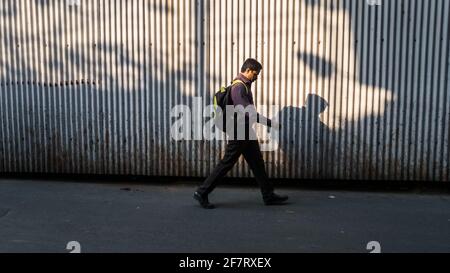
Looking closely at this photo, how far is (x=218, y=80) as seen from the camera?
20.4 ft

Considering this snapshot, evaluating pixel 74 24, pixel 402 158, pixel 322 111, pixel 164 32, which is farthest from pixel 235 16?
pixel 402 158

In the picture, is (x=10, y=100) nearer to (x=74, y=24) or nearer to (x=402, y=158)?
(x=74, y=24)

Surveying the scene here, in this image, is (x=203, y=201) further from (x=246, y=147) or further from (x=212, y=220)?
(x=246, y=147)

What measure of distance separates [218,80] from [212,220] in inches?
75.0

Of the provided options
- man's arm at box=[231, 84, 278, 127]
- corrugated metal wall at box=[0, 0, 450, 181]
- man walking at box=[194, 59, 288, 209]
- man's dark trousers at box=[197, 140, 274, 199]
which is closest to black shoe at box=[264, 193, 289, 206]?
man walking at box=[194, 59, 288, 209]

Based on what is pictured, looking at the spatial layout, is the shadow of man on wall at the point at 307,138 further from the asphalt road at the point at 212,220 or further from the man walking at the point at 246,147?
the man walking at the point at 246,147

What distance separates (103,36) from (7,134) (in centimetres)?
196

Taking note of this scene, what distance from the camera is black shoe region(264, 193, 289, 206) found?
567 centimetres

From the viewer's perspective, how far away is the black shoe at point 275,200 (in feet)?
18.6

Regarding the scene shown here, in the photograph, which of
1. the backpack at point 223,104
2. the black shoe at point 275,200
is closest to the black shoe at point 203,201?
the black shoe at point 275,200

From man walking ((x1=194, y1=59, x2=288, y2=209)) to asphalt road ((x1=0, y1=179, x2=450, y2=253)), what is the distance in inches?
7.2

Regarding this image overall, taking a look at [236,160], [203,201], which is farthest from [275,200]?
[203,201]

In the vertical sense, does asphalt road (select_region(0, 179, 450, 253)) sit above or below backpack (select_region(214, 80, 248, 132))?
below

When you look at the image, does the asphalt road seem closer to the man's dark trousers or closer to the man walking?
the man walking
